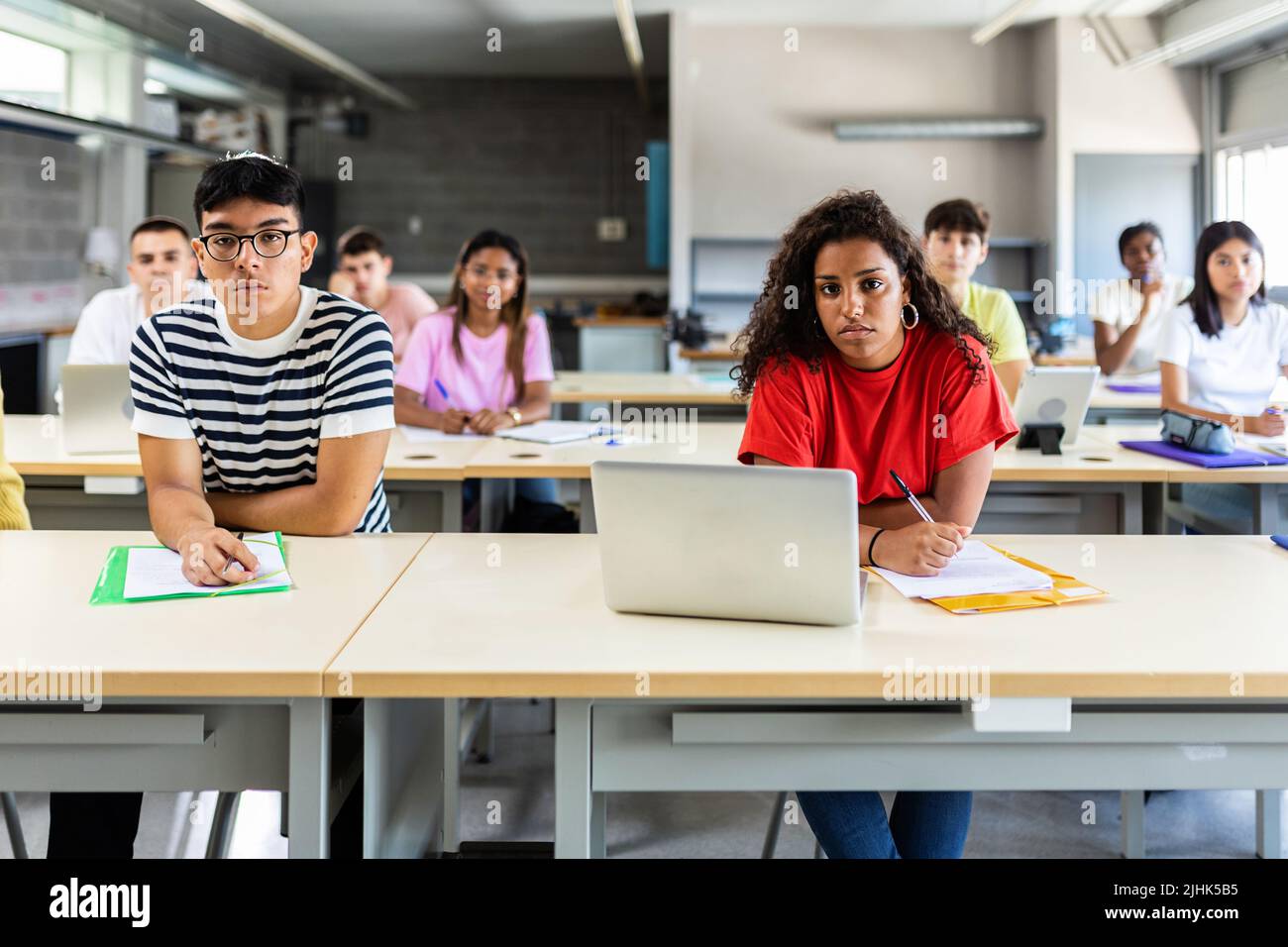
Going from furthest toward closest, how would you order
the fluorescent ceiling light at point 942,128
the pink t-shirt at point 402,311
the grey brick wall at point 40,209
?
the fluorescent ceiling light at point 942,128
the grey brick wall at point 40,209
the pink t-shirt at point 402,311

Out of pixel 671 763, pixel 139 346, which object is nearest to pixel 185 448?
pixel 139 346

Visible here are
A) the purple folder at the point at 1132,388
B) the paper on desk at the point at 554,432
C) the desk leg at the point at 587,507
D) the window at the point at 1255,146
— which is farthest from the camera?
the window at the point at 1255,146

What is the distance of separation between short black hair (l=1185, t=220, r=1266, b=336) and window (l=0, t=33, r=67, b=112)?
6.05 m

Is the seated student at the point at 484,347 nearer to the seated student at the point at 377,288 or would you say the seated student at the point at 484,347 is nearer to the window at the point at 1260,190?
the seated student at the point at 377,288

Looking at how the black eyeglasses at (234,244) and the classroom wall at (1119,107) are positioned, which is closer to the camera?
the black eyeglasses at (234,244)

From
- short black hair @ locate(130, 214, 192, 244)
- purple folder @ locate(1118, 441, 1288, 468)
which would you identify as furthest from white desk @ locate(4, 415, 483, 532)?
purple folder @ locate(1118, 441, 1288, 468)

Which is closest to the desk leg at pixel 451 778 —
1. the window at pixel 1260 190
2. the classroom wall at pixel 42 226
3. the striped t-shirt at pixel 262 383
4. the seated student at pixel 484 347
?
the striped t-shirt at pixel 262 383

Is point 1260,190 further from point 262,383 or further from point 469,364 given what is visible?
point 262,383

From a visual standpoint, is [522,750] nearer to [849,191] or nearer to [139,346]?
[139,346]

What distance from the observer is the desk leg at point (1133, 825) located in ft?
7.63

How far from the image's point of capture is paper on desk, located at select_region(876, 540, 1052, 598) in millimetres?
1596

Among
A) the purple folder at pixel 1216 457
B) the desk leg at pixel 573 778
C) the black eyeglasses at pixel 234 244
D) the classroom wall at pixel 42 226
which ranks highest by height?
the classroom wall at pixel 42 226

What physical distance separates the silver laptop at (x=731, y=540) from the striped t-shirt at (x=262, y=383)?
0.75 metres

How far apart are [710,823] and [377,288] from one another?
2.87m
